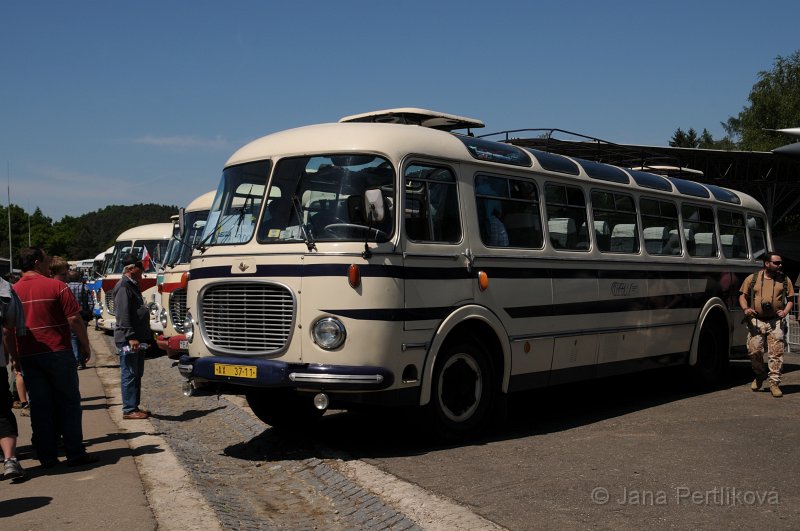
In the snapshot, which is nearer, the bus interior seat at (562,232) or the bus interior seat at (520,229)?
the bus interior seat at (520,229)

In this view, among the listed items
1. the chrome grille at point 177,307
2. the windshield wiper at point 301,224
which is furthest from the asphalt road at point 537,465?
the chrome grille at point 177,307

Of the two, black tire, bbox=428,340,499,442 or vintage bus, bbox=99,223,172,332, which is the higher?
vintage bus, bbox=99,223,172,332

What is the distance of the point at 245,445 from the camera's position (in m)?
9.62

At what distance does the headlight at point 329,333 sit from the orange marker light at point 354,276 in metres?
0.35

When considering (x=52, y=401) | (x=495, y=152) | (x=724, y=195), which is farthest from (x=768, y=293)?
(x=52, y=401)

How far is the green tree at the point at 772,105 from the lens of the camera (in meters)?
61.4

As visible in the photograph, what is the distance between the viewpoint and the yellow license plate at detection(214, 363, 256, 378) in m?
8.14

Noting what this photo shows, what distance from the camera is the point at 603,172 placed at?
1133cm

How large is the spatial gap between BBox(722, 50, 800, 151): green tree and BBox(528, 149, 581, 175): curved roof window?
56111 mm

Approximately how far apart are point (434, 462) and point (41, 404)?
143 inches

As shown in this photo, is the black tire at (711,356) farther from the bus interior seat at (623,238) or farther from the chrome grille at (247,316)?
the chrome grille at (247,316)

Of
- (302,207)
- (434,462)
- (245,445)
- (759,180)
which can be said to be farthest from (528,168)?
(759,180)

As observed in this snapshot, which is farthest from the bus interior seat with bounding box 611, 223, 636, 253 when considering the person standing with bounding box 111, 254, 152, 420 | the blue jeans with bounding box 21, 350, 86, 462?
the blue jeans with bounding box 21, 350, 86, 462

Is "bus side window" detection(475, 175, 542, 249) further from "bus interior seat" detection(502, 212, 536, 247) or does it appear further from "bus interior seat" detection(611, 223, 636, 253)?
"bus interior seat" detection(611, 223, 636, 253)
